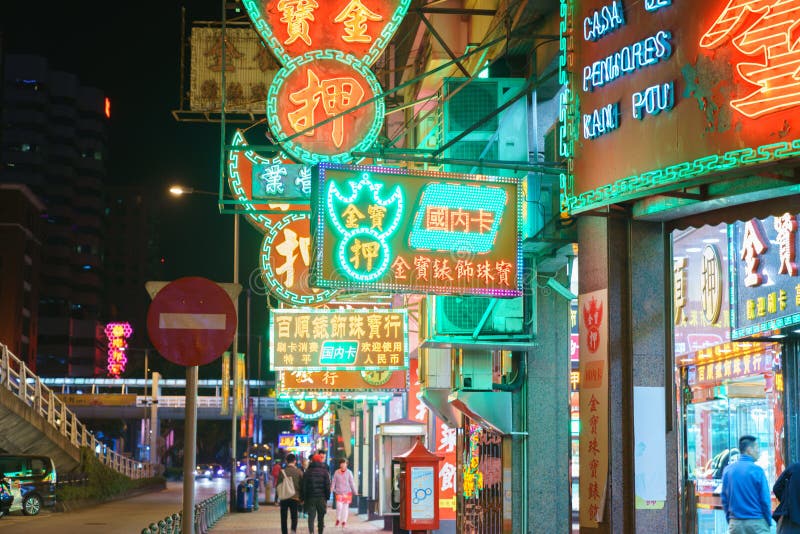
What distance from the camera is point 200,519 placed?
24.1m

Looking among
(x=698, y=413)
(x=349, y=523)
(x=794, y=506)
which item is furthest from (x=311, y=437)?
(x=794, y=506)

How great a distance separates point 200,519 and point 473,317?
978cm

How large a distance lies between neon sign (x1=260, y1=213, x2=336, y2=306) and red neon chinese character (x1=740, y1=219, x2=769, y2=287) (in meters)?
7.99

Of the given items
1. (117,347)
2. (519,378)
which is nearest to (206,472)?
(117,347)

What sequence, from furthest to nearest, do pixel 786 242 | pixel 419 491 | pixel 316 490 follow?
pixel 316 490
pixel 419 491
pixel 786 242

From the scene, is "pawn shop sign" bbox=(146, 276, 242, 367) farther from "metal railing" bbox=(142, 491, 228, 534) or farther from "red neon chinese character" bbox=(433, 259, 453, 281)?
"red neon chinese character" bbox=(433, 259, 453, 281)

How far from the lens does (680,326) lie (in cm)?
1691

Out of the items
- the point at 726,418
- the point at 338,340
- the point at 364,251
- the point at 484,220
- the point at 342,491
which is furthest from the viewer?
the point at 342,491

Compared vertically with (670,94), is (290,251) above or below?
above

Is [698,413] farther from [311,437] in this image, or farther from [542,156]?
[311,437]

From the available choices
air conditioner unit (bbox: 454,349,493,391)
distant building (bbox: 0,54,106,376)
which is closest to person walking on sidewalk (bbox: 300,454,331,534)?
air conditioner unit (bbox: 454,349,493,391)

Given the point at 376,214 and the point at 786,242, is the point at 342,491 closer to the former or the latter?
the point at 376,214

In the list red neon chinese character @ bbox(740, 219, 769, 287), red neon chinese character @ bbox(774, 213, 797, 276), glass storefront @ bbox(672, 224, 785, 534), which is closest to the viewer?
red neon chinese character @ bbox(774, 213, 797, 276)

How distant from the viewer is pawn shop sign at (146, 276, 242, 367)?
29.4 feet
